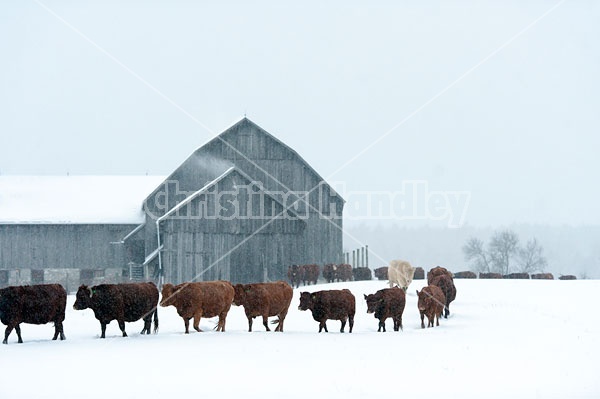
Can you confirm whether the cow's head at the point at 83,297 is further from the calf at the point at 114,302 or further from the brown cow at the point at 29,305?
the brown cow at the point at 29,305

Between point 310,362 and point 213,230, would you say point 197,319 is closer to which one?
point 310,362

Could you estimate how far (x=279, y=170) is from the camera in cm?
4688

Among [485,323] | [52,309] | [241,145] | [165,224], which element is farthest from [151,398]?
[241,145]

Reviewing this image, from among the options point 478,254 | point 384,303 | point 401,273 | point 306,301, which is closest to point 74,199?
point 401,273

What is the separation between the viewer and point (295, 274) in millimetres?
39969

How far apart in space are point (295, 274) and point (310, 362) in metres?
25.0

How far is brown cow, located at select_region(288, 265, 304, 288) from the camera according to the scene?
39719 millimetres

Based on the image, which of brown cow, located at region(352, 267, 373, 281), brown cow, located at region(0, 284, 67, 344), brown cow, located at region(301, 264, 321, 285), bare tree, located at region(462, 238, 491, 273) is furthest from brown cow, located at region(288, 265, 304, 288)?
bare tree, located at region(462, 238, 491, 273)

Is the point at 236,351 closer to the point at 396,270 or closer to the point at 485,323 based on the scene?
the point at 485,323

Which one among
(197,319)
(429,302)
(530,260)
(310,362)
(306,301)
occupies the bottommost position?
(310,362)

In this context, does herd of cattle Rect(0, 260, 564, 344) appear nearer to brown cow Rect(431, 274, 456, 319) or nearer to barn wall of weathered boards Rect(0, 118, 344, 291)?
brown cow Rect(431, 274, 456, 319)

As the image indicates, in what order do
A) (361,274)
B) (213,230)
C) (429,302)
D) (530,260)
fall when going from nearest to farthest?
(429,302) < (213,230) < (361,274) < (530,260)

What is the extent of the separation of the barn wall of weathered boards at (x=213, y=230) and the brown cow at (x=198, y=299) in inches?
799

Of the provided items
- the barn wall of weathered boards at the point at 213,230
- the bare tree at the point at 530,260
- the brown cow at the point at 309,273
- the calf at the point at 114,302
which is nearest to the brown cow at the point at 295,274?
the brown cow at the point at 309,273
